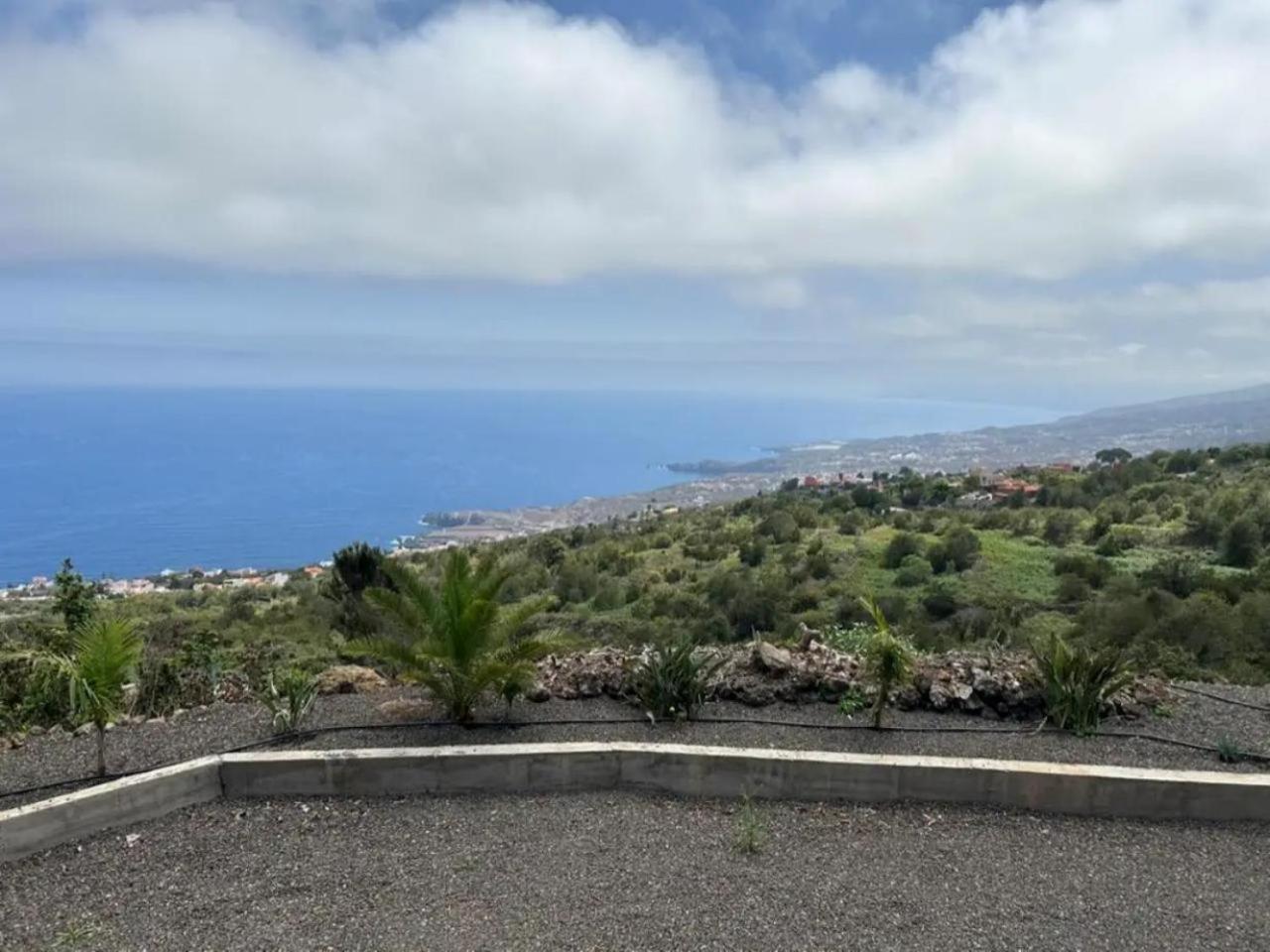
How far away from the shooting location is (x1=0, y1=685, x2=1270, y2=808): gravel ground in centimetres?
503

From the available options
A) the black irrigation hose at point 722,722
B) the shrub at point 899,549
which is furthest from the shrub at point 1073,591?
the black irrigation hose at point 722,722

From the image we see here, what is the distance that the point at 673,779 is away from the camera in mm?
4781

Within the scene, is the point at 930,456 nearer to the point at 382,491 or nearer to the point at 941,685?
the point at 382,491

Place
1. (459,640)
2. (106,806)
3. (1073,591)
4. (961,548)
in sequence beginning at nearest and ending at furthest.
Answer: (106,806), (459,640), (1073,591), (961,548)

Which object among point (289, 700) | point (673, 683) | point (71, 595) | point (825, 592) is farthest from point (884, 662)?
point (825, 592)

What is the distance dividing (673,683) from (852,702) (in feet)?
4.45

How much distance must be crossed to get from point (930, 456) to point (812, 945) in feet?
257

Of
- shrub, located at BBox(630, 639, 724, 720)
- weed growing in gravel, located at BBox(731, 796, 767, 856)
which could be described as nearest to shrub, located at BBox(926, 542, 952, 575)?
shrub, located at BBox(630, 639, 724, 720)

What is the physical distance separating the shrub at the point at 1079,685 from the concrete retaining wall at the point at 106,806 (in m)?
5.51

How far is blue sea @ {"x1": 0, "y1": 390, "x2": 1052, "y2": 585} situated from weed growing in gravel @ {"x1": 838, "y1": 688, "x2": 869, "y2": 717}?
87.8 feet

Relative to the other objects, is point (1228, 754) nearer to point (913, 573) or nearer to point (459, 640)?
point (459, 640)

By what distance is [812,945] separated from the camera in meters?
3.36

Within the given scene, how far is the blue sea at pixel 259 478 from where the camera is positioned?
Result: 50875mm

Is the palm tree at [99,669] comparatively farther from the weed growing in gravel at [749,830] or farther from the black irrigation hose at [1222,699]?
the black irrigation hose at [1222,699]
